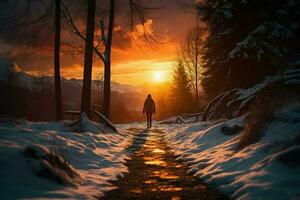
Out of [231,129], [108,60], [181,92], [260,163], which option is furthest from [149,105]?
[181,92]

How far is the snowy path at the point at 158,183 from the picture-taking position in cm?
450

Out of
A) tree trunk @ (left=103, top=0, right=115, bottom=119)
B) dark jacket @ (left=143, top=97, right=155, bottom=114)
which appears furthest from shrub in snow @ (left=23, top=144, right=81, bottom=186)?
dark jacket @ (left=143, top=97, right=155, bottom=114)

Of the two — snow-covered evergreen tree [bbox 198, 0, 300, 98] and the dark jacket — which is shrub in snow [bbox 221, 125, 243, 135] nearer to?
snow-covered evergreen tree [bbox 198, 0, 300, 98]

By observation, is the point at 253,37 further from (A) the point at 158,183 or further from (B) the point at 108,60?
(A) the point at 158,183

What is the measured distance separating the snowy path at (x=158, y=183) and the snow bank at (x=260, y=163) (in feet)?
0.93

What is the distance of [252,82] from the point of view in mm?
16141

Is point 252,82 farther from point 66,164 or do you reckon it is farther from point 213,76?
point 66,164

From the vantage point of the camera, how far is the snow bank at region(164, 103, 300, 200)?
13.0 ft

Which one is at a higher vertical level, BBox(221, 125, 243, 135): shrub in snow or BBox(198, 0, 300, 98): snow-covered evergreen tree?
BBox(198, 0, 300, 98): snow-covered evergreen tree

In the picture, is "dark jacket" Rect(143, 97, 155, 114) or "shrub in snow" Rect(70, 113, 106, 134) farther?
"dark jacket" Rect(143, 97, 155, 114)

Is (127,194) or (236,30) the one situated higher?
(236,30)

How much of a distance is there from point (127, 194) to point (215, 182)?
1501mm

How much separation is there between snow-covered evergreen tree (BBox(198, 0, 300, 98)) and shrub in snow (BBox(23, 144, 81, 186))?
38.8ft

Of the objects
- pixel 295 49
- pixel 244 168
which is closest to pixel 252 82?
pixel 295 49
